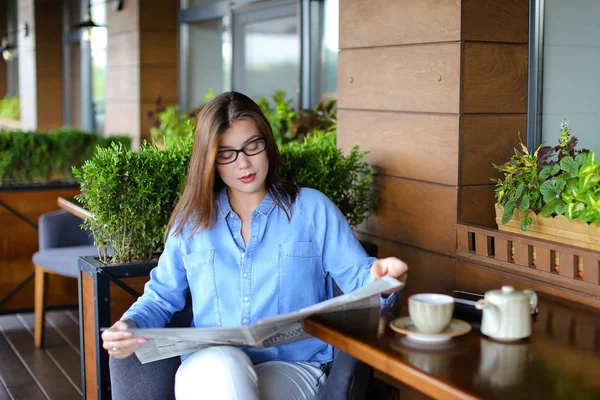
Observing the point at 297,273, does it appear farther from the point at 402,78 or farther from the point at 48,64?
the point at 48,64

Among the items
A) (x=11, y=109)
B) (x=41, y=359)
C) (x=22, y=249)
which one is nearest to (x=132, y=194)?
(x=41, y=359)

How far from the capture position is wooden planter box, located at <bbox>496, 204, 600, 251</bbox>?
86.0 inches

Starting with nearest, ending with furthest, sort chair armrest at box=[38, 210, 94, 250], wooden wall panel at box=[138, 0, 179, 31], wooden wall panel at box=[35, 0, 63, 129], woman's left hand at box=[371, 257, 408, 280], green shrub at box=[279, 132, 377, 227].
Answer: woman's left hand at box=[371, 257, 408, 280], green shrub at box=[279, 132, 377, 227], chair armrest at box=[38, 210, 94, 250], wooden wall panel at box=[138, 0, 179, 31], wooden wall panel at box=[35, 0, 63, 129]

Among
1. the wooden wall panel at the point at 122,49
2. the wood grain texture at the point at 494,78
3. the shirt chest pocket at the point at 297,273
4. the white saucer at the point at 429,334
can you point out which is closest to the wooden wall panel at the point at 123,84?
the wooden wall panel at the point at 122,49

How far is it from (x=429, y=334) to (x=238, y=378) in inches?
19.0

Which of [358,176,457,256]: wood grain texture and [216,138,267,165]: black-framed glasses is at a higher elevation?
[216,138,267,165]: black-framed glasses

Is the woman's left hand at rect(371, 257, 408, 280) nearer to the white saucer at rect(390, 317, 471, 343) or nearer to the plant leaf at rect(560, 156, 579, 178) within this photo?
the white saucer at rect(390, 317, 471, 343)

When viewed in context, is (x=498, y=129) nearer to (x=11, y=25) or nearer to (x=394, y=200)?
(x=394, y=200)

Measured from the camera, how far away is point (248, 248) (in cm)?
221

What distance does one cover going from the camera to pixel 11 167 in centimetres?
475

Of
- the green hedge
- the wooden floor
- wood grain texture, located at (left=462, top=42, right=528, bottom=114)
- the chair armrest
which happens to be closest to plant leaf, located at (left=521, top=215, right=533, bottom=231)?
wood grain texture, located at (left=462, top=42, right=528, bottom=114)

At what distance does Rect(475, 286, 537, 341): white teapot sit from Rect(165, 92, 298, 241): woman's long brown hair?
73 centimetres

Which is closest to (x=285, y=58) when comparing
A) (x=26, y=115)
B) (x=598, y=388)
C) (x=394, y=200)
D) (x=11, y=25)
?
(x=394, y=200)

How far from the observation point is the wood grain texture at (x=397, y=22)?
264 centimetres
